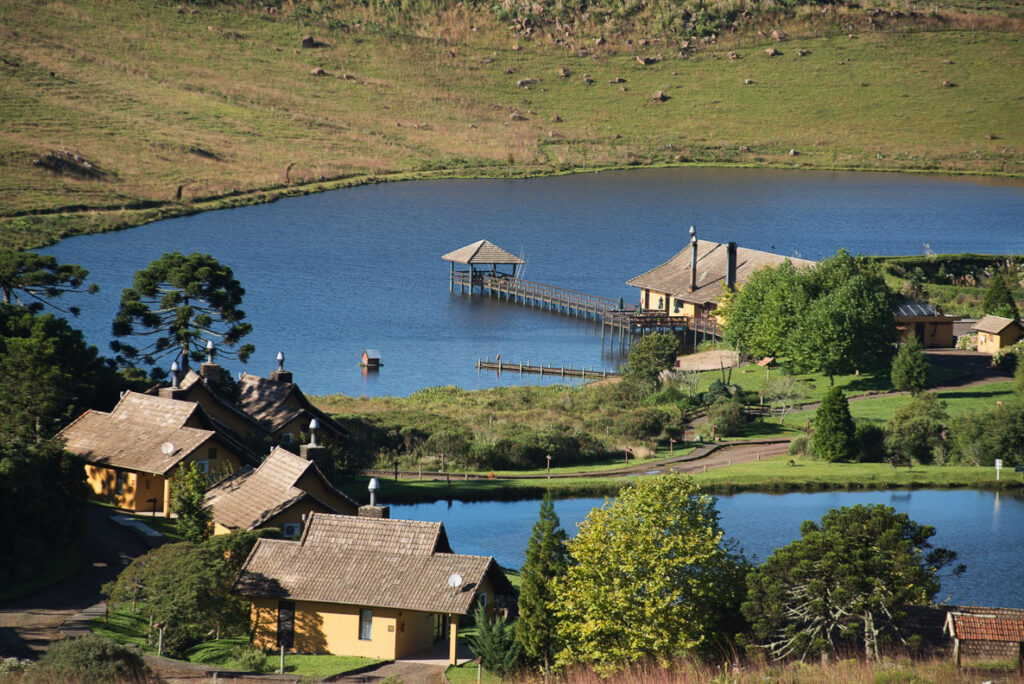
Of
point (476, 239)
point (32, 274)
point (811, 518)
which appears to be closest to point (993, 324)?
point (811, 518)

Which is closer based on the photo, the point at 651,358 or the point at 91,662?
the point at 91,662

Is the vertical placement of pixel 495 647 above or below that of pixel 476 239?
below

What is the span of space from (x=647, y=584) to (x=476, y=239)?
369 feet

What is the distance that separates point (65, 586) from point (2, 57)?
144887mm

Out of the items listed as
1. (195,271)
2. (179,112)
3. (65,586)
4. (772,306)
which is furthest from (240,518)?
(179,112)

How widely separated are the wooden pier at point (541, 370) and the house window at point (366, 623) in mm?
50748

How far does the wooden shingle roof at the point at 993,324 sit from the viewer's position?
289 feet

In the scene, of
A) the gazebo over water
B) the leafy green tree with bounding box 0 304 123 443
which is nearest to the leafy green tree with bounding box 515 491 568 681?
the leafy green tree with bounding box 0 304 123 443

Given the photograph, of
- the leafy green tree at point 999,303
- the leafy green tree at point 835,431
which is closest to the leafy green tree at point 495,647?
the leafy green tree at point 835,431

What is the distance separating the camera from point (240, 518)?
4969cm

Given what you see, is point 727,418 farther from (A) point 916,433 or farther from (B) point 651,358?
(B) point 651,358

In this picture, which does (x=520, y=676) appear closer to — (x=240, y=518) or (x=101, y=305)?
(x=240, y=518)

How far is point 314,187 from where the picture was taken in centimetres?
17262

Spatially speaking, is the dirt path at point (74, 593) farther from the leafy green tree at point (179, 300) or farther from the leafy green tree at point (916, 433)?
the leafy green tree at point (916, 433)
